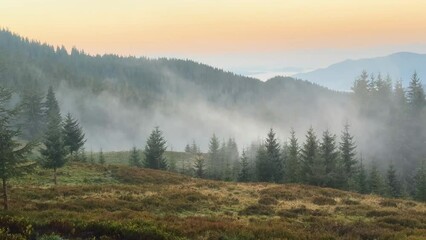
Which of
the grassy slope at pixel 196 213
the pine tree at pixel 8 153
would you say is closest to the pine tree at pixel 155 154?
the grassy slope at pixel 196 213

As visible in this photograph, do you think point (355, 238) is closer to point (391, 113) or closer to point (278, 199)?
point (278, 199)

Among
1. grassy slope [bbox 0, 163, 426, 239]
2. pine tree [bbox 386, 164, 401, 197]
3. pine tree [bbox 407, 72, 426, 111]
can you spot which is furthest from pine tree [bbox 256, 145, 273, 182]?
pine tree [bbox 407, 72, 426, 111]

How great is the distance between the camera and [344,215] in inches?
997

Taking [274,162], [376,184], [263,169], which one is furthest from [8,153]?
[376,184]

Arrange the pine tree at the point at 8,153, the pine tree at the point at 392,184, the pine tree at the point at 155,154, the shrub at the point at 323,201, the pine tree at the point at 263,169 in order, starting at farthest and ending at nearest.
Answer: the pine tree at the point at 155,154, the pine tree at the point at 263,169, the pine tree at the point at 392,184, the shrub at the point at 323,201, the pine tree at the point at 8,153

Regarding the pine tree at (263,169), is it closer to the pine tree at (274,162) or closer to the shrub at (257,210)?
the pine tree at (274,162)

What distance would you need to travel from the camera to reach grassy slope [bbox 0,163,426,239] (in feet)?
49.9

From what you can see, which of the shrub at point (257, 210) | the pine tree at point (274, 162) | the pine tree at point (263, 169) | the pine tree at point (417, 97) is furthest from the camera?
the pine tree at point (417, 97)

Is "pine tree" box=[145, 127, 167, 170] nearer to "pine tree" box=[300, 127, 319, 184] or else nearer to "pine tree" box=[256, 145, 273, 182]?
"pine tree" box=[256, 145, 273, 182]

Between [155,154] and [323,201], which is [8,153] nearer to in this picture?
[323,201]

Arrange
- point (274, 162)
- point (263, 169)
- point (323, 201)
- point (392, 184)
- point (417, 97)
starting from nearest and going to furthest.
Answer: point (323, 201) → point (392, 184) → point (263, 169) → point (274, 162) → point (417, 97)

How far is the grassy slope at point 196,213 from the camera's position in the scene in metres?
15.2

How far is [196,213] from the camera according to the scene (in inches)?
954

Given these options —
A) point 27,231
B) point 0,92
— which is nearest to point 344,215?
point 27,231
